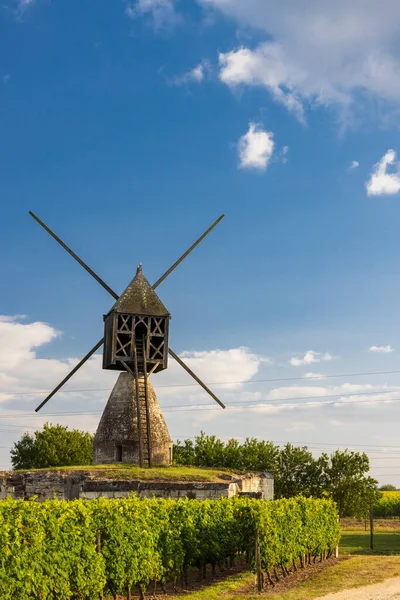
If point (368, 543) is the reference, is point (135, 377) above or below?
above

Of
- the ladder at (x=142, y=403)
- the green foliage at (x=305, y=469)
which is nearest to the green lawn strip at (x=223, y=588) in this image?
the ladder at (x=142, y=403)

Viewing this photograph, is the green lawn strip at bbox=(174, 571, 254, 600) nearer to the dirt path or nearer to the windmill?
the dirt path

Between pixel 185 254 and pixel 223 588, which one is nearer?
pixel 223 588

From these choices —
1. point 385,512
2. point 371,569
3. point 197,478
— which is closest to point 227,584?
point 371,569

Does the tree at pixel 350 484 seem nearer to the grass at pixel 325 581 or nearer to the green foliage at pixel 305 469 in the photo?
the green foliage at pixel 305 469

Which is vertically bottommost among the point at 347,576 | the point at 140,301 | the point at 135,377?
the point at 347,576

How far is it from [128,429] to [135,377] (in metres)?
2.34

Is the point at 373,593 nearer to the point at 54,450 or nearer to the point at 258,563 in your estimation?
the point at 258,563

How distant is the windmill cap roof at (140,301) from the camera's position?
31672mm

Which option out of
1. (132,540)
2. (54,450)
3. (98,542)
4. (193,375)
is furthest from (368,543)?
(54,450)

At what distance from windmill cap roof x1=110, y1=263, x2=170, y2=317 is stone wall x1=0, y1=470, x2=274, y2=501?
8367 millimetres

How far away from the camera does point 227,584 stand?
17.1 meters

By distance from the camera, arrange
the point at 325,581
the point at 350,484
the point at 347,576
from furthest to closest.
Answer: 1. the point at 350,484
2. the point at 347,576
3. the point at 325,581

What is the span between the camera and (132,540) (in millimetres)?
15406
